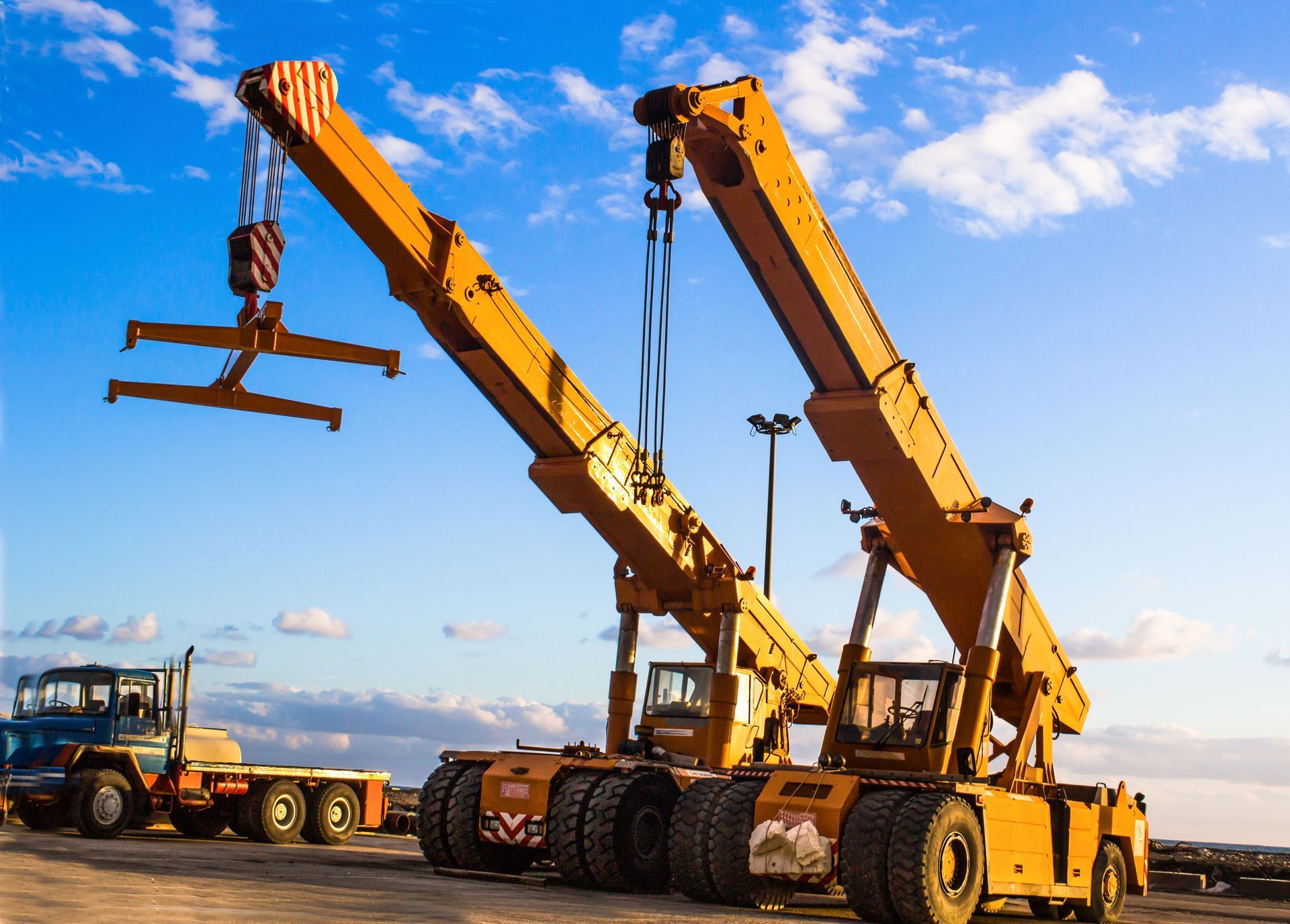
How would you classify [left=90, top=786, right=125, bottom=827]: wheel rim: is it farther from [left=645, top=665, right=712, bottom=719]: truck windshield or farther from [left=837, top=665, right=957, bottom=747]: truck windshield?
[left=837, top=665, right=957, bottom=747]: truck windshield

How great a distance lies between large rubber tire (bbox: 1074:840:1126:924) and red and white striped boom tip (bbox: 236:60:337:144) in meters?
12.3

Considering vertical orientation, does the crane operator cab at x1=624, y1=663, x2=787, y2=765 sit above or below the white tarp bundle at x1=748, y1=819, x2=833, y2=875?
above

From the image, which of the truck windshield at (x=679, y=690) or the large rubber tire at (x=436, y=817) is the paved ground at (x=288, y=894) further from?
the truck windshield at (x=679, y=690)

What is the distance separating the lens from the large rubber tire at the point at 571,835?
16125 millimetres

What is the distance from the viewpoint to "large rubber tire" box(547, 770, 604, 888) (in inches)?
635

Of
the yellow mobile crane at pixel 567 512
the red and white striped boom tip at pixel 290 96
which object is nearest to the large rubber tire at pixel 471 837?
the yellow mobile crane at pixel 567 512

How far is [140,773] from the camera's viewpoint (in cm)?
2081

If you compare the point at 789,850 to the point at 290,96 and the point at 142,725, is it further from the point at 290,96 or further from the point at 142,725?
the point at 142,725

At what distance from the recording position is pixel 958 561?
16.8 m

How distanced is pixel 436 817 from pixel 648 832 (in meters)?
2.75

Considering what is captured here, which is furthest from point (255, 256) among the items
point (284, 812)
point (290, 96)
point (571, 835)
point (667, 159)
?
point (284, 812)

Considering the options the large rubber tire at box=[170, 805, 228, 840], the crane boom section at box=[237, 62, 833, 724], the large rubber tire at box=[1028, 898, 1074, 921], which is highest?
the crane boom section at box=[237, 62, 833, 724]

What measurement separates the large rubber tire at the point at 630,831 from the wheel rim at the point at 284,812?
8.23 metres

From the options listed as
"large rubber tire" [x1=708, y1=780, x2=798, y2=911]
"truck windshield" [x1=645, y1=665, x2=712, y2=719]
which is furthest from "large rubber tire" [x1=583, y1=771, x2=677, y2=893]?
"truck windshield" [x1=645, y1=665, x2=712, y2=719]
